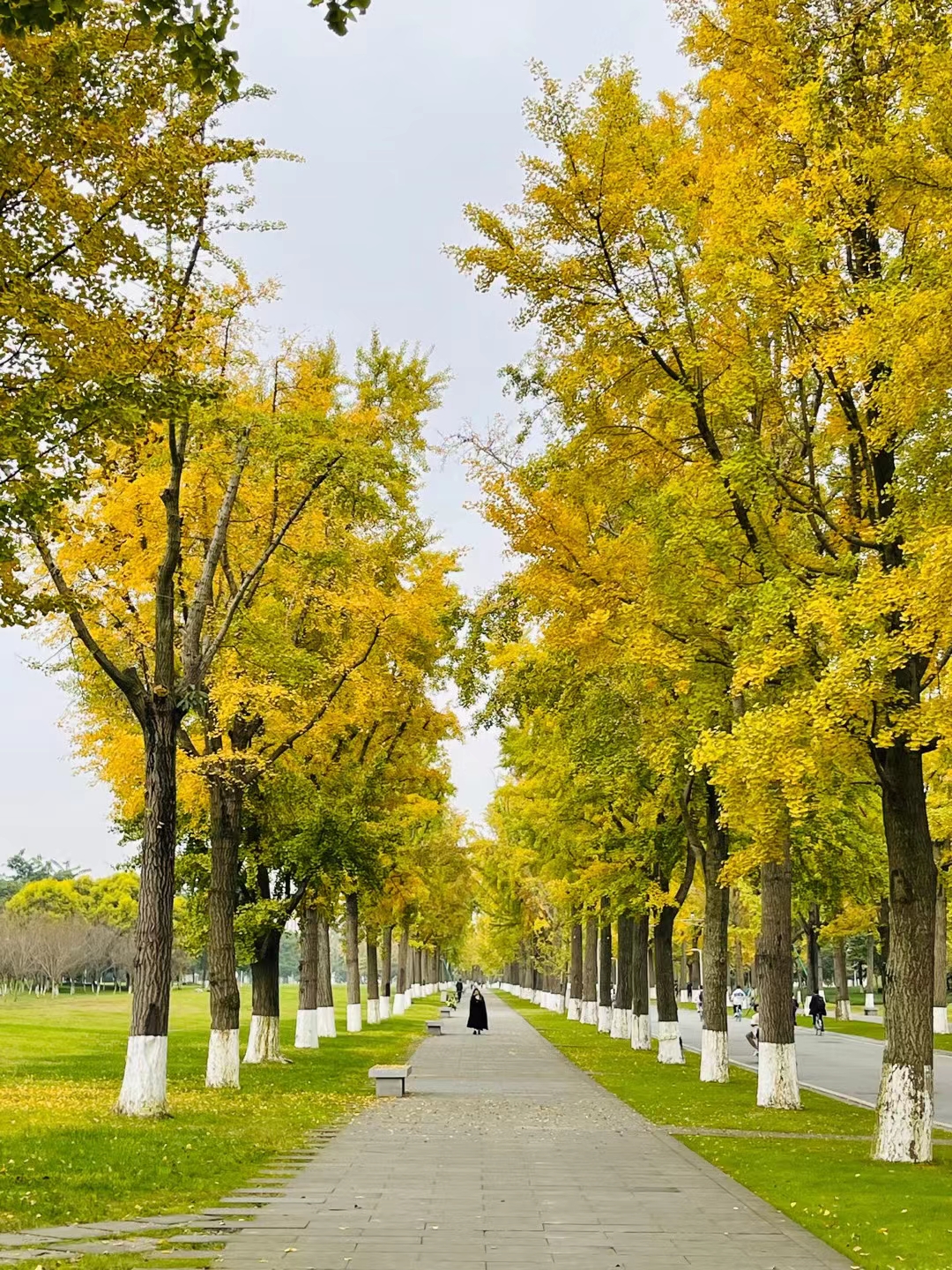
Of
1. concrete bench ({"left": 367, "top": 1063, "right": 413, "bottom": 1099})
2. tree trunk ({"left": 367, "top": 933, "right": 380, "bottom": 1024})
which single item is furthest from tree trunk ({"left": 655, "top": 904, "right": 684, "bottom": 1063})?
tree trunk ({"left": 367, "top": 933, "right": 380, "bottom": 1024})

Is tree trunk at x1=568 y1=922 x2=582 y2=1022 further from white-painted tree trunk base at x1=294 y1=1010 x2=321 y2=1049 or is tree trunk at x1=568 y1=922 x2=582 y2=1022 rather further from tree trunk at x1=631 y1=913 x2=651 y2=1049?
white-painted tree trunk base at x1=294 y1=1010 x2=321 y2=1049

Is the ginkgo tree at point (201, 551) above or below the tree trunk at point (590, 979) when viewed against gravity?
above

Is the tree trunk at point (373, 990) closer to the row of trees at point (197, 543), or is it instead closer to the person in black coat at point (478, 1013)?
the person in black coat at point (478, 1013)

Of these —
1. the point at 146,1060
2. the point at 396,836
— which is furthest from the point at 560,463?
the point at 396,836

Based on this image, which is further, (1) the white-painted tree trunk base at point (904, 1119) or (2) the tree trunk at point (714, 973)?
(2) the tree trunk at point (714, 973)

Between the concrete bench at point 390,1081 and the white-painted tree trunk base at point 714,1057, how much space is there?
5.54 metres

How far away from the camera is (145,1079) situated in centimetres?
1494

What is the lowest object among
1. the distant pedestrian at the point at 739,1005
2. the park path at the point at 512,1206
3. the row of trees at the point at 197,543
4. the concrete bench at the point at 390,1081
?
the distant pedestrian at the point at 739,1005

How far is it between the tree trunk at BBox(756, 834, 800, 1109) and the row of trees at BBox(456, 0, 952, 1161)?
0.20ft

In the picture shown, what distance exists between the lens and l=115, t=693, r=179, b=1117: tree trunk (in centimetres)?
1495

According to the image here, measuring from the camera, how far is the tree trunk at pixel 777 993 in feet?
57.6

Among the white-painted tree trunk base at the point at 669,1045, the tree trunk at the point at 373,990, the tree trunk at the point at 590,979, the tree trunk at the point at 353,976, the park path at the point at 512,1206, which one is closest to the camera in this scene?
the park path at the point at 512,1206

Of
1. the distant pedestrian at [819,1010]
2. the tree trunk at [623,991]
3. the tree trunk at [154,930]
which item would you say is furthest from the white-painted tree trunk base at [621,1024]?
the tree trunk at [154,930]

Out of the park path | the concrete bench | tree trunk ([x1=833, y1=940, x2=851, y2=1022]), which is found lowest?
tree trunk ([x1=833, y1=940, x2=851, y2=1022])
